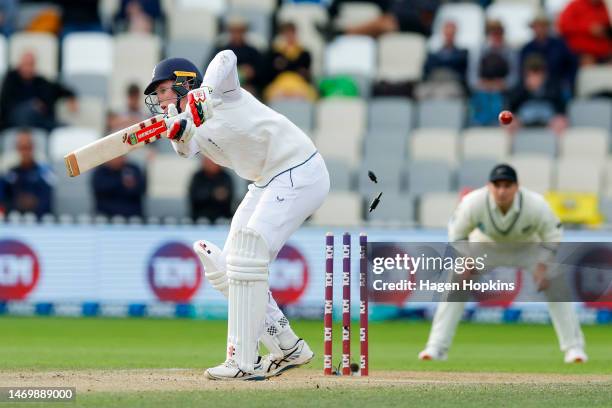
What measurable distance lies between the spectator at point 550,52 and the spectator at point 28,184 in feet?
18.6

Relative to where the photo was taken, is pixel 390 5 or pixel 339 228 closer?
pixel 339 228

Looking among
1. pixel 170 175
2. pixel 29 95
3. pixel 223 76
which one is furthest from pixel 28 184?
pixel 223 76

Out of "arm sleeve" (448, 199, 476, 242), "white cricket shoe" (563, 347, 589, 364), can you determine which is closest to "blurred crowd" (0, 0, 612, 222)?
"arm sleeve" (448, 199, 476, 242)

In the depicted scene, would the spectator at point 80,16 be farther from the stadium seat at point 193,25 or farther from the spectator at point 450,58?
the spectator at point 450,58

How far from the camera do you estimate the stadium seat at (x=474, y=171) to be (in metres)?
15.8

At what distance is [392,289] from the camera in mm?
9023

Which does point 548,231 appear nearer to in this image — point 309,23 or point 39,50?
point 309,23

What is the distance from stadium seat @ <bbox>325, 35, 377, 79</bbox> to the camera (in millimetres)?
17547

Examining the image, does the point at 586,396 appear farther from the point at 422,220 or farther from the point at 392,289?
the point at 422,220

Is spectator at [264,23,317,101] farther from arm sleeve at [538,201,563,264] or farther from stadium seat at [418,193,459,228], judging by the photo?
arm sleeve at [538,201,563,264]

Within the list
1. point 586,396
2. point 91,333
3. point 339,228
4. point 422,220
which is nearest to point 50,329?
point 91,333

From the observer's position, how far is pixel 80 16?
1812cm

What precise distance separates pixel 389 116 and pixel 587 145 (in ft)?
7.39

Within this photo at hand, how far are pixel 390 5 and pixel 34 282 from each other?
20.7 feet
